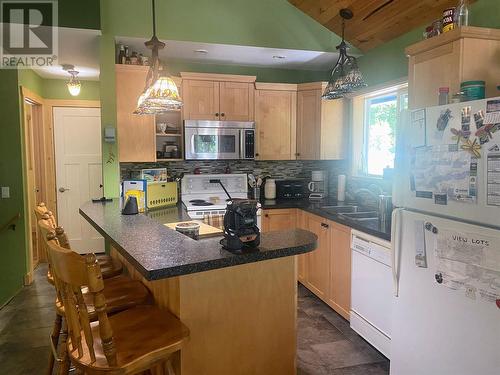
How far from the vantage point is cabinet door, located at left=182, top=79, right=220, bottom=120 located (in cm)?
396

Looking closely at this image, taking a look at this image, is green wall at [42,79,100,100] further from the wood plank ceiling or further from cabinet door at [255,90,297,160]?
the wood plank ceiling

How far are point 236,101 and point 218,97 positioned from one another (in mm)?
208

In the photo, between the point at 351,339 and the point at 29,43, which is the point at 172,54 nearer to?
the point at 29,43

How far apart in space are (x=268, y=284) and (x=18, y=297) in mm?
3195

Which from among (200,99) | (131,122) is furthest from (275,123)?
(131,122)

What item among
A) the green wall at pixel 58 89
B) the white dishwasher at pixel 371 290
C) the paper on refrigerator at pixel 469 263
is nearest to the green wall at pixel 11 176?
the green wall at pixel 58 89

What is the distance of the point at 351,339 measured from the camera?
9.62 ft

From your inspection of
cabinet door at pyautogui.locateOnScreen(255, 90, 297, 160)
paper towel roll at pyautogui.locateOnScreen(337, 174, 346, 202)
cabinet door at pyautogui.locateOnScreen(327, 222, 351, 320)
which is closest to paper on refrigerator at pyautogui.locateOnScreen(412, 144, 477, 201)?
cabinet door at pyautogui.locateOnScreen(327, 222, 351, 320)

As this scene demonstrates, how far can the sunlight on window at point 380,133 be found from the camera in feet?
12.1

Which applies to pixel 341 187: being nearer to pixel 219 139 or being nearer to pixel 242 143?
pixel 242 143

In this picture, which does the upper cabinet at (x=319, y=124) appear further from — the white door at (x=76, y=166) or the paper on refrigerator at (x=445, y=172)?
the white door at (x=76, y=166)

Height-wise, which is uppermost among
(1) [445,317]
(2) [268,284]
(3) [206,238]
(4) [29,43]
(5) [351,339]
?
(4) [29,43]

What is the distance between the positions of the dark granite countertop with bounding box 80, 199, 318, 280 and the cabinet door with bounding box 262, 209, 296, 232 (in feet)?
5.93

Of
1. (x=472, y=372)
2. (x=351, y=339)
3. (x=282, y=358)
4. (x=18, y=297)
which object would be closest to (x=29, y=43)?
(x=18, y=297)
